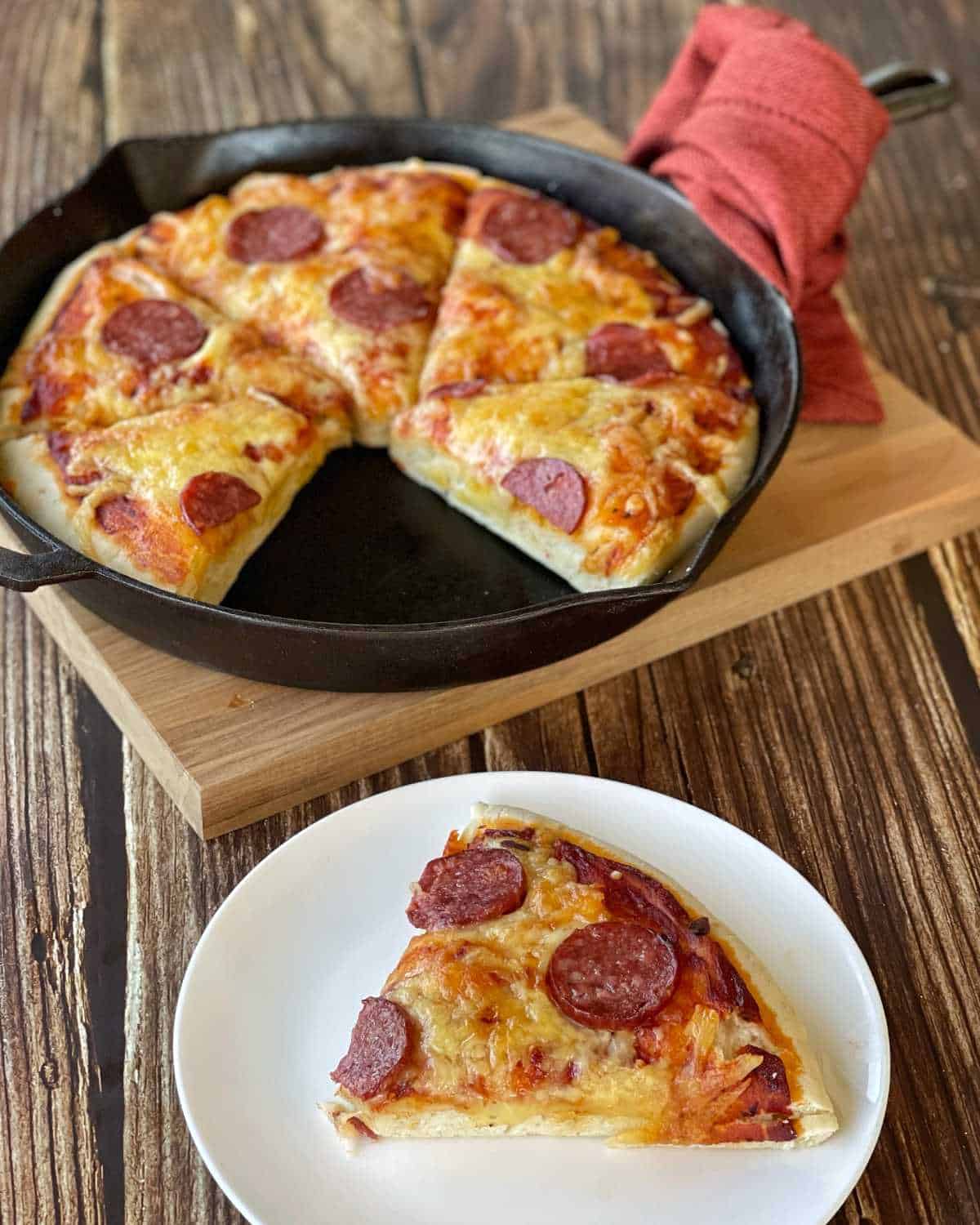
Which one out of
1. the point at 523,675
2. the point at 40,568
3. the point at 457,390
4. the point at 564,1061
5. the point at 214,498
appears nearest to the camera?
the point at 564,1061

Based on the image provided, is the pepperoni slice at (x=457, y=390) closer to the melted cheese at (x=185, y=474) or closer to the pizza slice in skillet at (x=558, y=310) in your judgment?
the pizza slice in skillet at (x=558, y=310)

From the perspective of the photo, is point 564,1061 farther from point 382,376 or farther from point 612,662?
point 382,376

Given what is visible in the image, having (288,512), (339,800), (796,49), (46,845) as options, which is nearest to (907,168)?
A: (796,49)

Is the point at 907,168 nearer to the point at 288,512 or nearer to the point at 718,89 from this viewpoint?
the point at 718,89

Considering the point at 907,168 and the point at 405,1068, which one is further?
the point at 907,168

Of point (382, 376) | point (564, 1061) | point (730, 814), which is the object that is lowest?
point (730, 814)

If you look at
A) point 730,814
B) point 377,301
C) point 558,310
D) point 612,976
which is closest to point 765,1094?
point 612,976

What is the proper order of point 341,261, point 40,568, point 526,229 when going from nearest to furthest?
1. point 40,568
2. point 341,261
3. point 526,229

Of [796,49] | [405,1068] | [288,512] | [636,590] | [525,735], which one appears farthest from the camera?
[796,49]
